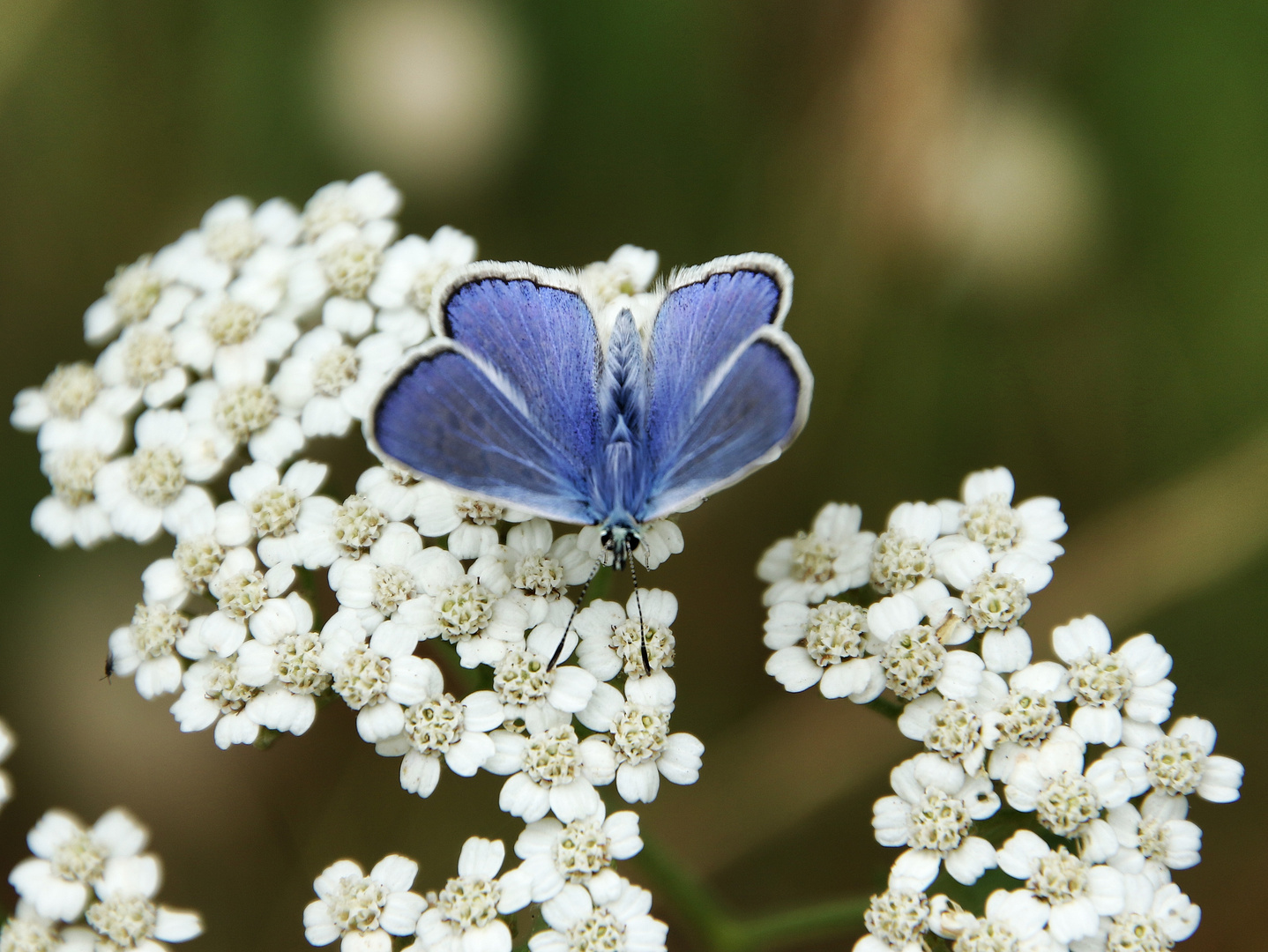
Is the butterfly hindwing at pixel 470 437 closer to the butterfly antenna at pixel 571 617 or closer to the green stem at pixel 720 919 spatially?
the butterfly antenna at pixel 571 617

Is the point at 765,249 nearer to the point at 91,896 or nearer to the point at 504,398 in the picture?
the point at 504,398

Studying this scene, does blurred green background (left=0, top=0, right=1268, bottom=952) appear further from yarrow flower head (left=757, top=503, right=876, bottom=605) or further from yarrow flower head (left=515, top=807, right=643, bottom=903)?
yarrow flower head (left=515, top=807, right=643, bottom=903)

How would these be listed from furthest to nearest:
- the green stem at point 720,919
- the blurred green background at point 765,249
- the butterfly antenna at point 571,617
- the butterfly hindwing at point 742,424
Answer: the blurred green background at point 765,249 → the green stem at point 720,919 → the butterfly antenna at point 571,617 → the butterfly hindwing at point 742,424

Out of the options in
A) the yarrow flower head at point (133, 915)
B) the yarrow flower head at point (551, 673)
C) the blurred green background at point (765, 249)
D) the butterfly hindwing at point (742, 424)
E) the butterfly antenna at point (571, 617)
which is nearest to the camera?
the butterfly hindwing at point (742, 424)

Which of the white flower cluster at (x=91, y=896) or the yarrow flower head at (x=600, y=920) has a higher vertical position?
the white flower cluster at (x=91, y=896)

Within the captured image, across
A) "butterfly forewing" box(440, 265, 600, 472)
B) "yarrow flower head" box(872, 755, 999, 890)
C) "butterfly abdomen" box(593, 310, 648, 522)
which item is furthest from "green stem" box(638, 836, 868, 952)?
"butterfly forewing" box(440, 265, 600, 472)

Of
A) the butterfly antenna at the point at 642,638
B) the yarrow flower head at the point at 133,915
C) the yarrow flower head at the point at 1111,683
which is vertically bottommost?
the yarrow flower head at the point at 133,915

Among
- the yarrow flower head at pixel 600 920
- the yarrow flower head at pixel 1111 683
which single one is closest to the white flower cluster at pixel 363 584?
the yarrow flower head at pixel 600 920
